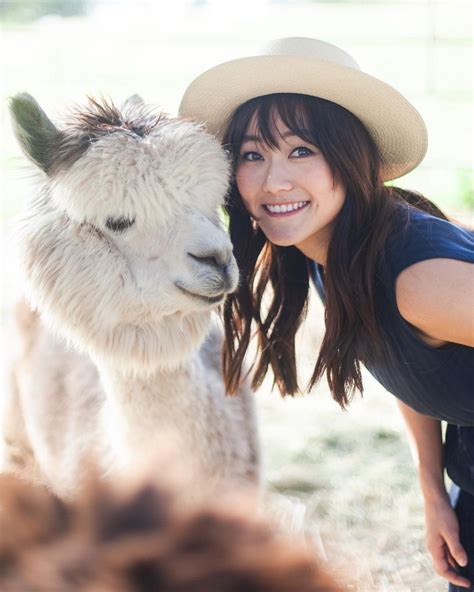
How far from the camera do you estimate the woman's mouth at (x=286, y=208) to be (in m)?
1.94

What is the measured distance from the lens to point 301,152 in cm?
194

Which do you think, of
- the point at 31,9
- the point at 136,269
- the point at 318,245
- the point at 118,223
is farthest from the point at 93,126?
the point at 31,9

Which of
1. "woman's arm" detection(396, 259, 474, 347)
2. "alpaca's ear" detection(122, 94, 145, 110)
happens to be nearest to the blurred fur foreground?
"woman's arm" detection(396, 259, 474, 347)

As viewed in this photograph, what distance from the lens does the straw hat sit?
1.94m

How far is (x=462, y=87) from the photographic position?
1082 centimetres

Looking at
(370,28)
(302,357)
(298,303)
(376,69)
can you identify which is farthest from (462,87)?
(298,303)

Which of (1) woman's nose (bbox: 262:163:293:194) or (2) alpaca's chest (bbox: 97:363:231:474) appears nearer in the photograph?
(1) woman's nose (bbox: 262:163:293:194)

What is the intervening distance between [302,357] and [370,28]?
9.77 meters

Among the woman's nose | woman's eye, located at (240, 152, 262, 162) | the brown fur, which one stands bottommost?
the woman's nose

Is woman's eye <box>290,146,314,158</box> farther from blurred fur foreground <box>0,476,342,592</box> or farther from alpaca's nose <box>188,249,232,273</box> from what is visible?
blurred fur foreground <box>0,476,342,592</box>

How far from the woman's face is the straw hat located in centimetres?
12

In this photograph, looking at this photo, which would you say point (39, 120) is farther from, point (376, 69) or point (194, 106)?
point (376, 69)

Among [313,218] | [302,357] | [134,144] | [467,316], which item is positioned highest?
[134,144]

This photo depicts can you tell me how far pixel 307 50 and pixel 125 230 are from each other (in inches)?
25.3
